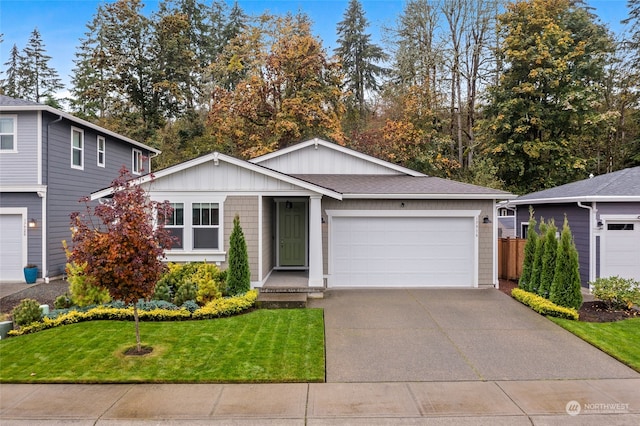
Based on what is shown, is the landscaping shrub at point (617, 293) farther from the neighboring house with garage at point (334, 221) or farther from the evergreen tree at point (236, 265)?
the evergreen tree at point (236, 265)

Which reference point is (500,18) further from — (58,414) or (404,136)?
(58,414)

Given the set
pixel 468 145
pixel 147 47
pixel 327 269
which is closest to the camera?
pixel 327 269

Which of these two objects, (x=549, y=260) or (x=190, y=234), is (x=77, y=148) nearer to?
(x=190, y=234)

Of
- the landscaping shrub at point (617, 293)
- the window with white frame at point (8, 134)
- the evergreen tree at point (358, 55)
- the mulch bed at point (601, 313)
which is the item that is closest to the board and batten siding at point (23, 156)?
the window with white frame at point (8, 134)

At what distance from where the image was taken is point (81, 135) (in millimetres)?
14648

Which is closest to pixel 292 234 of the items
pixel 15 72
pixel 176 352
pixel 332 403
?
pixel 176 352

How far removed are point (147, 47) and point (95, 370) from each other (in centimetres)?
2802

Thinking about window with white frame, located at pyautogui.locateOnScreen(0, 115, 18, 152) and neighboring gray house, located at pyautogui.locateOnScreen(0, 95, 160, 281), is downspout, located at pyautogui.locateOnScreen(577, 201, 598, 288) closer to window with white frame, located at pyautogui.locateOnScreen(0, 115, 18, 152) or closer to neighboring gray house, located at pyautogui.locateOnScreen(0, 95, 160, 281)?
neighboring gray house, located at pyautogui.locateOnScreen(0, 95, 160, 281)

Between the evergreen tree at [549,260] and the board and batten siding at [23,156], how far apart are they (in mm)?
14773

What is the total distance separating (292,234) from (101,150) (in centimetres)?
923

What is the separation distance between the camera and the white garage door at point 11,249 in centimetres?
1264

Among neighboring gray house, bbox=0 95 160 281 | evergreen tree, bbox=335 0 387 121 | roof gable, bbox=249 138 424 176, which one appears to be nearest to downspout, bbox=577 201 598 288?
roof gable, bbox=249 138 424 176

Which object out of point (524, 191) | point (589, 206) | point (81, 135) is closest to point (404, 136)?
point (524, 191)

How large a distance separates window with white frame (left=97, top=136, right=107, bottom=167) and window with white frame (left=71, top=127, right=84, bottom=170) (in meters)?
1.27
